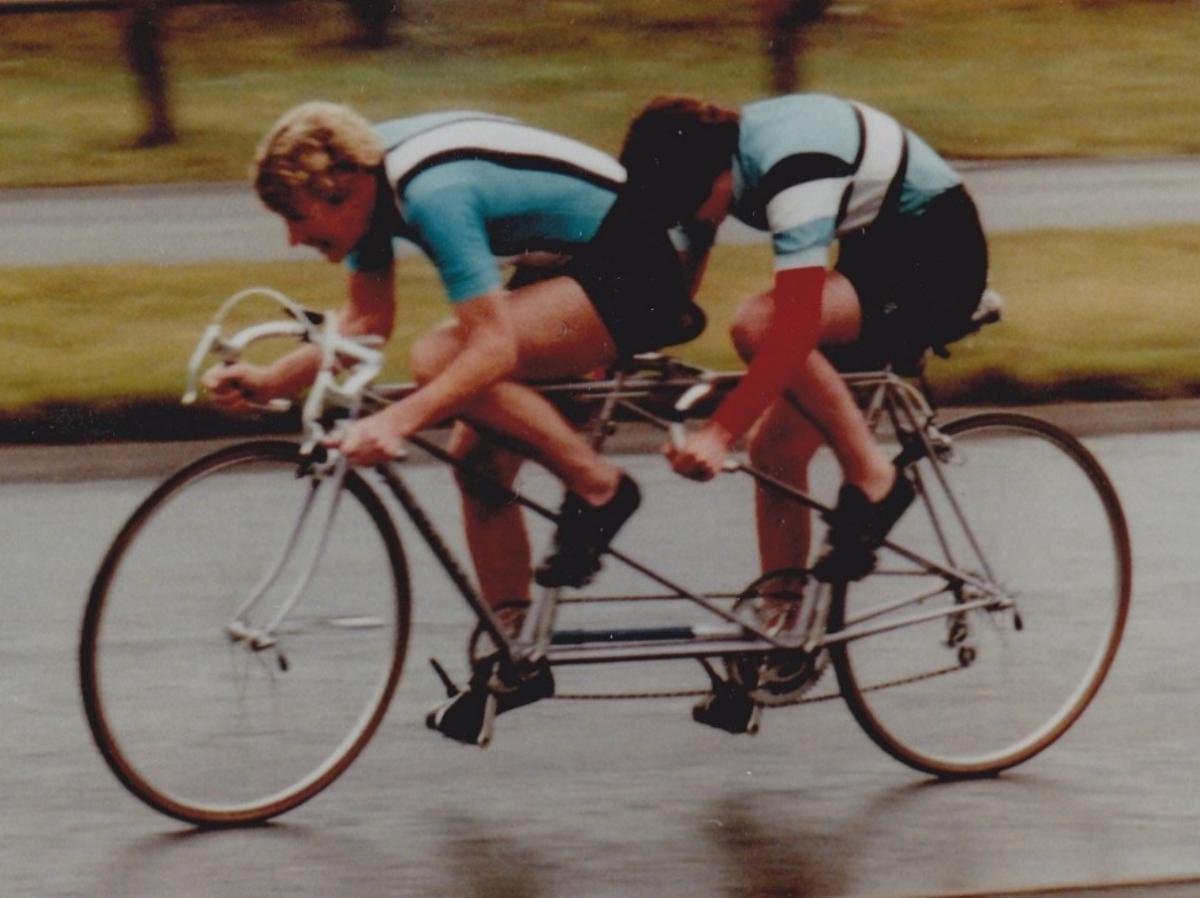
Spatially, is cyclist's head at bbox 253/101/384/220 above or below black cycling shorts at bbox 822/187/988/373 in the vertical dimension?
above

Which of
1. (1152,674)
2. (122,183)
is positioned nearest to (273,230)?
(122,183)

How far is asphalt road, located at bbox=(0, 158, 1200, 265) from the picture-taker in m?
13.6

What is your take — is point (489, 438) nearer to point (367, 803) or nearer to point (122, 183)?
point (367, 803)

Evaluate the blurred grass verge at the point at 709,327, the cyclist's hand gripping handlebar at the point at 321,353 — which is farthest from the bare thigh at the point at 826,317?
the blurred grass verge at the point at 709,327

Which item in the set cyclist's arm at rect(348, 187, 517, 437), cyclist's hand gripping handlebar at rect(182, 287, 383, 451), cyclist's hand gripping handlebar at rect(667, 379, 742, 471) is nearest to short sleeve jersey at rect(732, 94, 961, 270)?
cyclist's hand gripping handlebar at rect(667, 379, 742, 471)

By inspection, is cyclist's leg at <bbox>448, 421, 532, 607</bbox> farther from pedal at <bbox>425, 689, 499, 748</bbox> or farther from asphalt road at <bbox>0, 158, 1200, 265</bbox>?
asphalt road at <bbox>0, 158, 1200, 265</bbox>

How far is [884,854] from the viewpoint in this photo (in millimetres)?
4863

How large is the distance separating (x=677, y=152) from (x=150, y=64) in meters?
14.1

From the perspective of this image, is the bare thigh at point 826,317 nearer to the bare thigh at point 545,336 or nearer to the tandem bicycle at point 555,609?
the tandem bicycle at point 555,609

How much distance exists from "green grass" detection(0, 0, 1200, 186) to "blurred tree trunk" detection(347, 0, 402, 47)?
183mm

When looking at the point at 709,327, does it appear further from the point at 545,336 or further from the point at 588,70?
the point at 588,70

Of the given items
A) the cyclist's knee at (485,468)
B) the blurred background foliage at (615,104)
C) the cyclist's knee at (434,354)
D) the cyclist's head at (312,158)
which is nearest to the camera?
the cyclist's head at (312,158)

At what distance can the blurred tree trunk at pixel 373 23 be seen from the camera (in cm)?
2403

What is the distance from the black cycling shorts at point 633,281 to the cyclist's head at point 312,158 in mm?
491
